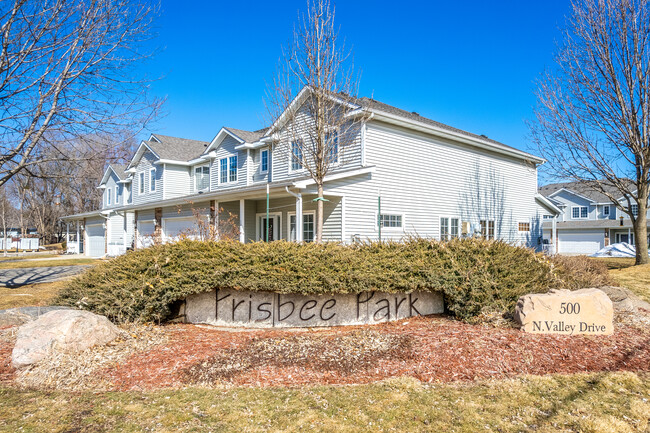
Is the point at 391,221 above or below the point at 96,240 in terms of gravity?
above

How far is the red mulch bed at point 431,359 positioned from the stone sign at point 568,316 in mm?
168

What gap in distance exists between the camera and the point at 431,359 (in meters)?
4.88

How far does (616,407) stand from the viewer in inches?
149

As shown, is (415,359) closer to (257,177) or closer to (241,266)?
(241,266)

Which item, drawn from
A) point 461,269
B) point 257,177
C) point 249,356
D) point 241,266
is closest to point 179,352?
point 249,356

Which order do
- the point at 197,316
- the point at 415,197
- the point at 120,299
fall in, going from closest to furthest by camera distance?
the point at 120,299, the point at 197,316, the point at 415,197

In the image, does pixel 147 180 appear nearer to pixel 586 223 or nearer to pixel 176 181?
pixel 176 181

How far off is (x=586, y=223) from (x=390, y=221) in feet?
101

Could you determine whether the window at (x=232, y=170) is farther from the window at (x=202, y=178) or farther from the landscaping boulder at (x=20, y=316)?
the landscaping boulder at (x=20, y=316)

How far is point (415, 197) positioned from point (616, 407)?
12017 mm

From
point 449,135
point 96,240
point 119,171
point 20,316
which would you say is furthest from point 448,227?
point 96,240

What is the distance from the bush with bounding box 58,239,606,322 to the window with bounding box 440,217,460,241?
9.50m

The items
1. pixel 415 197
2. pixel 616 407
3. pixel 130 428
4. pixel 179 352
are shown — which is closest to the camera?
→ pixel 130 428

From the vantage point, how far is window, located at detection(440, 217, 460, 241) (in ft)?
54.5
